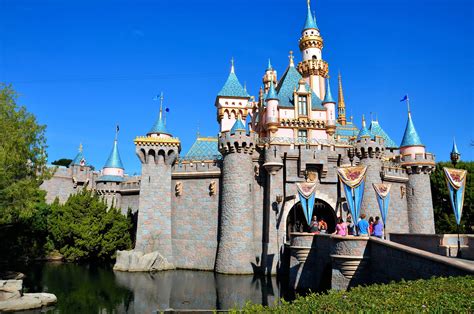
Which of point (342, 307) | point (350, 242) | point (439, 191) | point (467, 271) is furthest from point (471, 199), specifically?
point (342, 307)

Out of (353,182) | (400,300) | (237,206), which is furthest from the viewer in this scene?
(237,206)

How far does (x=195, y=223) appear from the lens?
26078mm

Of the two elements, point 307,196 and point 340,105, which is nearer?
point 307,196

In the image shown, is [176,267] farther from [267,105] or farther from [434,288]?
[434,288]

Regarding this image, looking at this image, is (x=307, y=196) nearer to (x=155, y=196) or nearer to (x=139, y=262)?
(x=155, y=196)

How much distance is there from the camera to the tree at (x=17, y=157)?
17531 millimetres

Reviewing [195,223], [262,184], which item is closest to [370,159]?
[262,184]

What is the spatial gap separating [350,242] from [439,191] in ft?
81.4

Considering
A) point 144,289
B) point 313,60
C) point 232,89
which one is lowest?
point 144,289

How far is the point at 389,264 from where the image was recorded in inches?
475

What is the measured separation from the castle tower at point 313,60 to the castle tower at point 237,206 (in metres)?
11.3

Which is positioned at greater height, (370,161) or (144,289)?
(370,161)

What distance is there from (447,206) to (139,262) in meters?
26.9

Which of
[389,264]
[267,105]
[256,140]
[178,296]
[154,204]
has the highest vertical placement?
[267,105]
